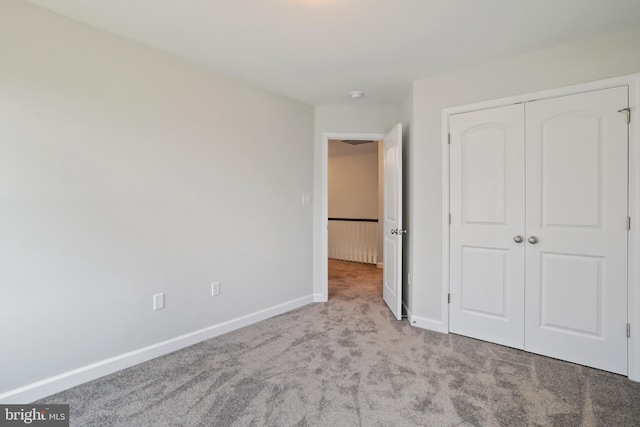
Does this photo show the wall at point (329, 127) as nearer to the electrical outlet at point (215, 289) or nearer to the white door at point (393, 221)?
the white door at point (393, 221)

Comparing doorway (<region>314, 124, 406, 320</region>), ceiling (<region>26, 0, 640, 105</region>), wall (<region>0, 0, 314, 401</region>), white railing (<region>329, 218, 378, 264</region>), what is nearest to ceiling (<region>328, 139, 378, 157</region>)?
white railing (<region>329, 218, 378, 264</region>)

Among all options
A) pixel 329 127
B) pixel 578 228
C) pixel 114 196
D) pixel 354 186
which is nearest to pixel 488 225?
pixel 578 228

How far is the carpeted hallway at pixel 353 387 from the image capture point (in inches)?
62.9

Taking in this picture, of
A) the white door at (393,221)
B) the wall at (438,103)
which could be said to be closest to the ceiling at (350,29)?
the wall at (438,103)

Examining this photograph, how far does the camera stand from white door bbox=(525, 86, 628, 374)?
6.63ft

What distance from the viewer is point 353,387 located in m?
1.86

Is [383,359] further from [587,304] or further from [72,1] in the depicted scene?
[72,1]

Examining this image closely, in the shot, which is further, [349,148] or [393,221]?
[349,148]

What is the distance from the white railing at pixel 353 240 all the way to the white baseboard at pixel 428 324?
2946 mm
